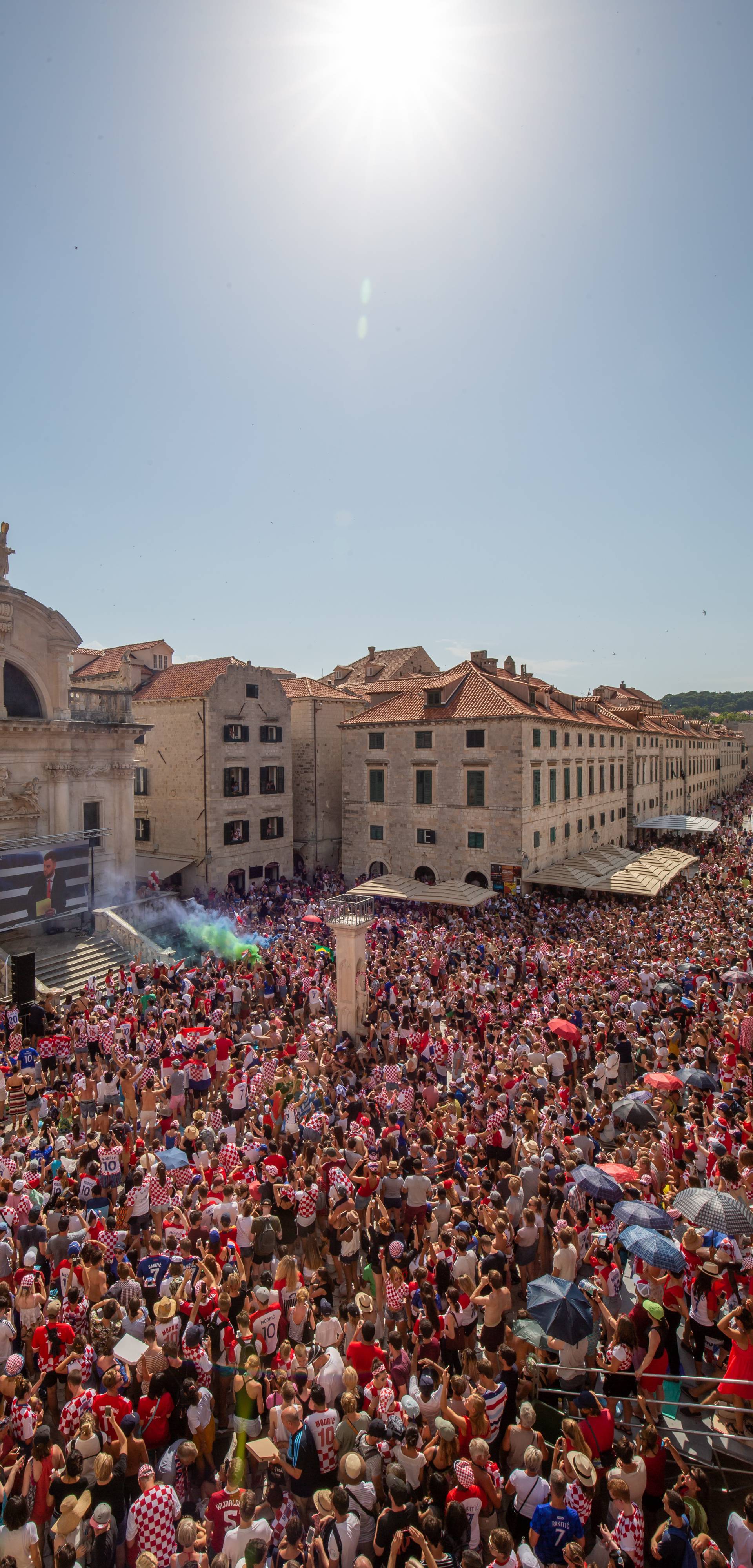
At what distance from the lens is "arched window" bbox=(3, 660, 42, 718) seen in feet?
81.7

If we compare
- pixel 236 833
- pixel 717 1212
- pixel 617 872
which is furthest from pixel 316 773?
pixel 717 1212

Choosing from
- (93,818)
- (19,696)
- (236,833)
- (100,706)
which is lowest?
(236,833)

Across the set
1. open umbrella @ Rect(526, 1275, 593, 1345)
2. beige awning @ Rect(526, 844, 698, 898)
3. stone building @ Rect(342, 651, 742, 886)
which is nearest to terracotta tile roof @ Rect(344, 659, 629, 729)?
stone building @ Rect(342, 651, 742, 886)

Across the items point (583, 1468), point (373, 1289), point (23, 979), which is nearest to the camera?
point (583, 1468)

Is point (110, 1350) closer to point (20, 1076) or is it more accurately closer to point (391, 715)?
point (20, 1076)

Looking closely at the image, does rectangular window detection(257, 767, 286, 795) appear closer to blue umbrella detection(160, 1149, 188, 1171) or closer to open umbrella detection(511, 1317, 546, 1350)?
blue umbrella detection(160, 1149, 188, 1171)

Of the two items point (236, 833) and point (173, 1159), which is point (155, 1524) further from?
point (236, 833)

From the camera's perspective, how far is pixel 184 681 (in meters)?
35.0

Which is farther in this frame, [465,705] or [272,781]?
[272,781]

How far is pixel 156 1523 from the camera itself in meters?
5.09

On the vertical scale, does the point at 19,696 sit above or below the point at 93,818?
above

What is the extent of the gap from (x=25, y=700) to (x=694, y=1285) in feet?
82.5

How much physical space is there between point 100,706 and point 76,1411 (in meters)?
24.8

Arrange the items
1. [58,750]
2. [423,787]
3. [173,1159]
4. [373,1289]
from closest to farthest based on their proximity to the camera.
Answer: [373,1289]
[173,1159]
[58,750]
[423,787]
